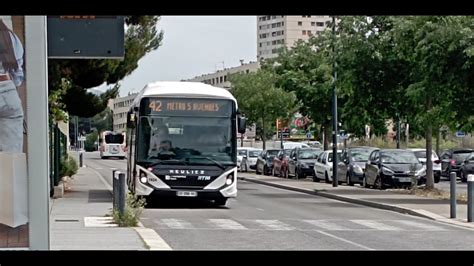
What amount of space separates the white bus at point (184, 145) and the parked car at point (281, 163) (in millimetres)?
23426

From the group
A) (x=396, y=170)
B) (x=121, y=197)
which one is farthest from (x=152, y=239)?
(x=396, y=170)

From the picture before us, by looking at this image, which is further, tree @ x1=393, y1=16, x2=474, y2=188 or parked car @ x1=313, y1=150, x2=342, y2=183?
parked car @ x1=313, y1=150, x2=342, y2=183

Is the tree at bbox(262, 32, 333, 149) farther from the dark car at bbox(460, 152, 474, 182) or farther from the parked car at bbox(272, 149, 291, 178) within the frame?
the dark car at bbox(460, 152, 474, 182)

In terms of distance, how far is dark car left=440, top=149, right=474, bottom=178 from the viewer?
41744mm

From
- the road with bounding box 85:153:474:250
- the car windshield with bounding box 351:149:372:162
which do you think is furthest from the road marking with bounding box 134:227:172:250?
the car windshield with bounding box 351:149:372:162

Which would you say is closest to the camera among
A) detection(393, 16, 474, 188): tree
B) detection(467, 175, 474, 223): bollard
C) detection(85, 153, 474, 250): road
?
detection(85, 153, 474, 250): road

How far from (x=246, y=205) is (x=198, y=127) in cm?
415

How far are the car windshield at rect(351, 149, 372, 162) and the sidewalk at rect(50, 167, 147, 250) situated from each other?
13117mm

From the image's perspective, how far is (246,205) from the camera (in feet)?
81.8

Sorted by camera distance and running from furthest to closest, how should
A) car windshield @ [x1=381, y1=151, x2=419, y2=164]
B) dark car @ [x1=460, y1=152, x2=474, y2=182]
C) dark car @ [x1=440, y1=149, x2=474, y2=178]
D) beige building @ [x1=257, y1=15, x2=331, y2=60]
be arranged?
1. dark car @ [x1=440, y1=149, x2=474, y2=178]
2. dark car @ [x1=460, y1=152, x2=474, y2=182]
3. car windshield @ [x1=381, y1=151, x2=419, y2=164]
4. beige building @ [x1=257, y1=15, x2=331, y2=60]

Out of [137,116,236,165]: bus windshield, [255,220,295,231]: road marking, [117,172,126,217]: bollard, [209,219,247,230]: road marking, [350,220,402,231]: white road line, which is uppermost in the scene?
[137,116,236,165]: bus windshield

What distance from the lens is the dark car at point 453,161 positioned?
137 ft

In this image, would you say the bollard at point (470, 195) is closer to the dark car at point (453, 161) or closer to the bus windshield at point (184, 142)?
the bus windshield at point (184, 142)
